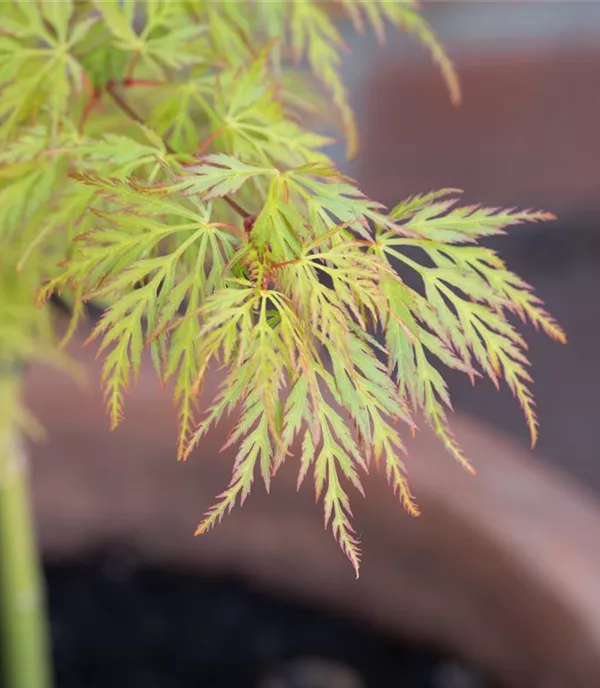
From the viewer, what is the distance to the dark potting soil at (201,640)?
3.27 feet

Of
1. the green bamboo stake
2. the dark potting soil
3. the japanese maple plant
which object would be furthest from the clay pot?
the japanese maple plant

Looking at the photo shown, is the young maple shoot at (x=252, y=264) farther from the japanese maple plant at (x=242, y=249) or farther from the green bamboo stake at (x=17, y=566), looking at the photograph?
the green bamboo stake at (x=17, y=566)

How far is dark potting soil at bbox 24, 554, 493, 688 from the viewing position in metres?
1.00

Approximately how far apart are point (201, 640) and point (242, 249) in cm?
80

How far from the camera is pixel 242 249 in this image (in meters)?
0.36

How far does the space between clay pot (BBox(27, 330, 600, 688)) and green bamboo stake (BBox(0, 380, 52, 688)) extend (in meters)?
0.18

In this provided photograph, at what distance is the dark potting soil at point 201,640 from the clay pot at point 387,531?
0.03 metres

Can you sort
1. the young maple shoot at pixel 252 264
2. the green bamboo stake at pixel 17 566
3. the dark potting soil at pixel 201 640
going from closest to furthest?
the young maple shoot at pixel 252 264 → the green bamboo stake at pixel 17 566 → the dark potting soil at pixel 201 640

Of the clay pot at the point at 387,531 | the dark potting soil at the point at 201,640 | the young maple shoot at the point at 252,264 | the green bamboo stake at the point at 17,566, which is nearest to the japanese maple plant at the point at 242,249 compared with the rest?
the young maple shoot at the point at 252,264

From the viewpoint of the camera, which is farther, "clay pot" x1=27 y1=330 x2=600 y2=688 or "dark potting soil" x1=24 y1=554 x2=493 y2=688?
"dark potting soil" x1=24 y1=554 x2=493 y2=688

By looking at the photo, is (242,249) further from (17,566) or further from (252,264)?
(17,566)

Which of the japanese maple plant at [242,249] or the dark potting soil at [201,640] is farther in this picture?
the dark potting soil at [201,640]

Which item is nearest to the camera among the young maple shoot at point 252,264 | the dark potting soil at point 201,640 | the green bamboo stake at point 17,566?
the young maple shoot at point 252,264

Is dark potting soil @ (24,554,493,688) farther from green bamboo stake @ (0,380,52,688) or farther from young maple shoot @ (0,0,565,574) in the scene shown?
young maple shoot @ (0,0,565,574)
